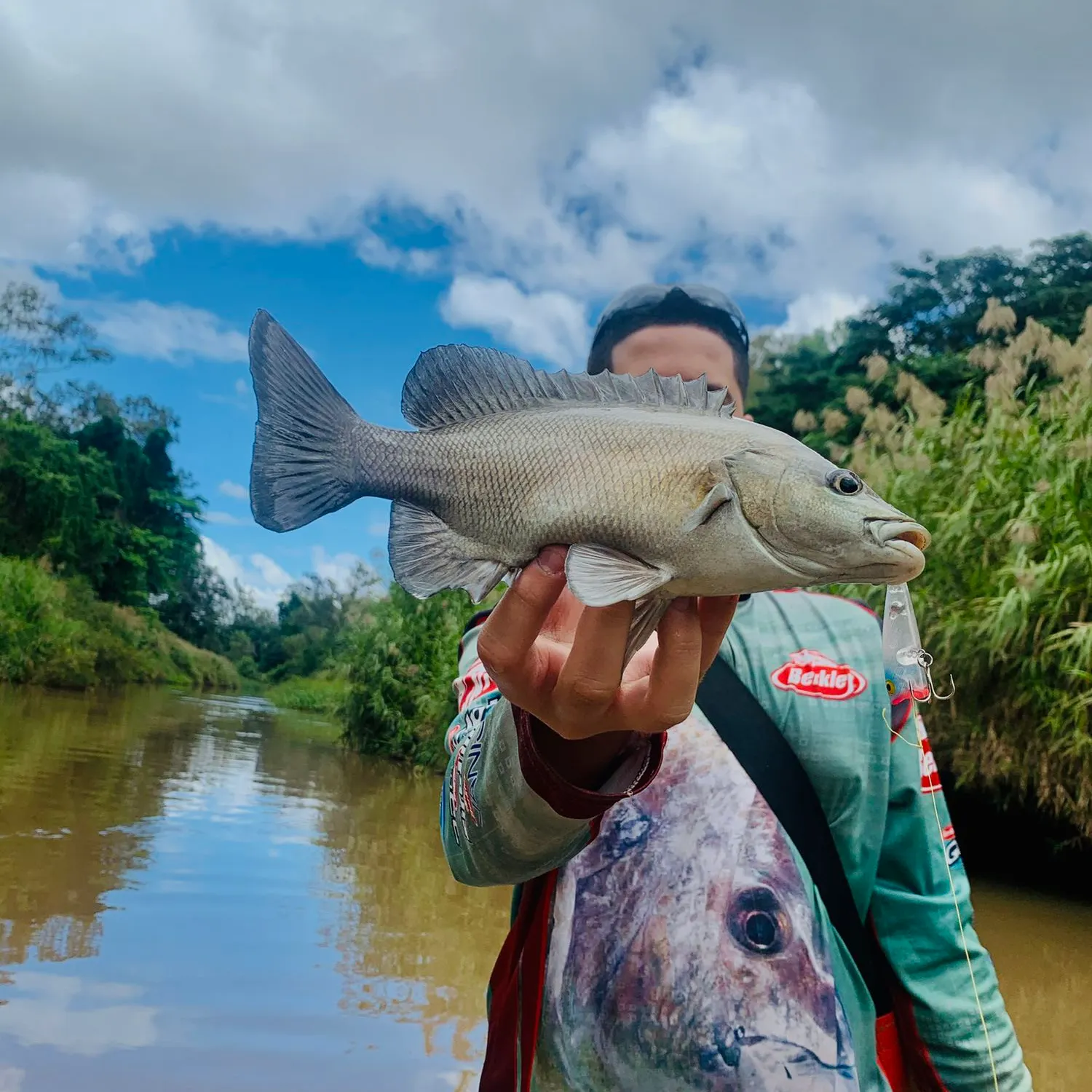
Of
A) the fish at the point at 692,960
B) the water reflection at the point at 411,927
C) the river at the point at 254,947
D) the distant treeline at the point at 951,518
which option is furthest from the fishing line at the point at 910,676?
the distant treeline at the point at 951,518

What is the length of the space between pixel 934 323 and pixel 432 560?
25788 millimetres

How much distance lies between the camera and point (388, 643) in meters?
13.3

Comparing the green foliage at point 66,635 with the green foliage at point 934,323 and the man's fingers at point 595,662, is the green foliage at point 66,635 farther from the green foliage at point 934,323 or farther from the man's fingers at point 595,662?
the man's fingers at point 595,662

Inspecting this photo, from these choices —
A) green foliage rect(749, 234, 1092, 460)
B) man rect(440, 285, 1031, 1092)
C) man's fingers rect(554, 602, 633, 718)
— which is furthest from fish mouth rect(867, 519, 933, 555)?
green foliage rect(749, 234, 1092, 460)

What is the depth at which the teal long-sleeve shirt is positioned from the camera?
171 centimetres

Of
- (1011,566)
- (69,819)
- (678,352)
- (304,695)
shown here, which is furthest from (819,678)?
(304,695)

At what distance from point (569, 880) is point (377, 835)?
7226 millimetres

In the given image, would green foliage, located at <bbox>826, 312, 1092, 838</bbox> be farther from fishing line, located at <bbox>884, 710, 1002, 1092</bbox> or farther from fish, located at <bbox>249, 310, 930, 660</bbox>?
fish, located at <bbox>249, 310, 930, 660</bbox>

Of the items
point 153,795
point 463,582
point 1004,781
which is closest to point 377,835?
point 153,795

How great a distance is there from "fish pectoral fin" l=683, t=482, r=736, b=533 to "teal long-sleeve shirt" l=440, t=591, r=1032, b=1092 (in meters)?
0.48

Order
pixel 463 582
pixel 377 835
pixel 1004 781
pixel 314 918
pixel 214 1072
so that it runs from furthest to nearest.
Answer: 1. pixel 377 835
2. pixel 1004 781
3. pixel 314 918
4. pixel 214 1072
5. pixel 463 582

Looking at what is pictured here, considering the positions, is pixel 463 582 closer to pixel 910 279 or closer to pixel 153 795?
pixel 153 795

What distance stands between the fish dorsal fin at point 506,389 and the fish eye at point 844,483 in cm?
21

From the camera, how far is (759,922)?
1.80 m
